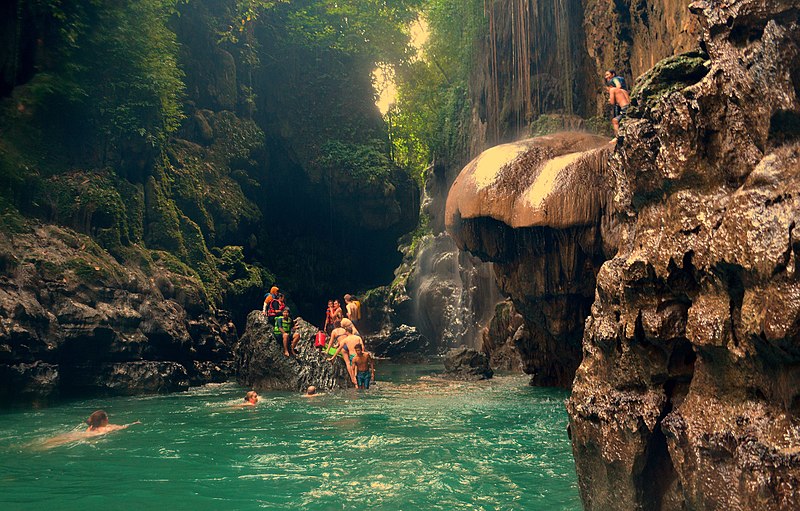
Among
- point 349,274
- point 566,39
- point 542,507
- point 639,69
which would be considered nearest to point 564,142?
point 639,69

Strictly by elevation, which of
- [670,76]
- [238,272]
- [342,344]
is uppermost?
[238,272]

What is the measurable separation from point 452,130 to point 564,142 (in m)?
10.9

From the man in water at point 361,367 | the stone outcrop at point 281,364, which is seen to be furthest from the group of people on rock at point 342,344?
the stone outcrop at point 281,364

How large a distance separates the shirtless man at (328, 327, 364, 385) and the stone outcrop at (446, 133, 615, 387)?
3.16 meters

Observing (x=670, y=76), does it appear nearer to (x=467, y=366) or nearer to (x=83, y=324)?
(x=83, y=324)

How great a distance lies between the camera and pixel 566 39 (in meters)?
16.2

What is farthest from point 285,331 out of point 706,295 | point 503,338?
point 706,295

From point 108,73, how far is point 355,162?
1165 cm

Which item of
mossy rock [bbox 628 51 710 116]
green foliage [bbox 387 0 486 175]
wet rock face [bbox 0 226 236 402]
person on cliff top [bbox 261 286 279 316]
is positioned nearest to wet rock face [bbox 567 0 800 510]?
mossy rock [bbox 628 51 710 116]

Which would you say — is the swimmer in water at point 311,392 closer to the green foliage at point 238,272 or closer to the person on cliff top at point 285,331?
the person on cliff top at point 285,331

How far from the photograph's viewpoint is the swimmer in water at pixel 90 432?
9303 millimetres

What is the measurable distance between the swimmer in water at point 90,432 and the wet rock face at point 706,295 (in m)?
7.33

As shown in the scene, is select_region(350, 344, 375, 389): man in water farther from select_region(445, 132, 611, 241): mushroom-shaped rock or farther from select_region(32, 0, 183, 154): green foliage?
select_region(32, 0, 183, 154): green foliage

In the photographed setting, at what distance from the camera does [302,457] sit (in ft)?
27.1
